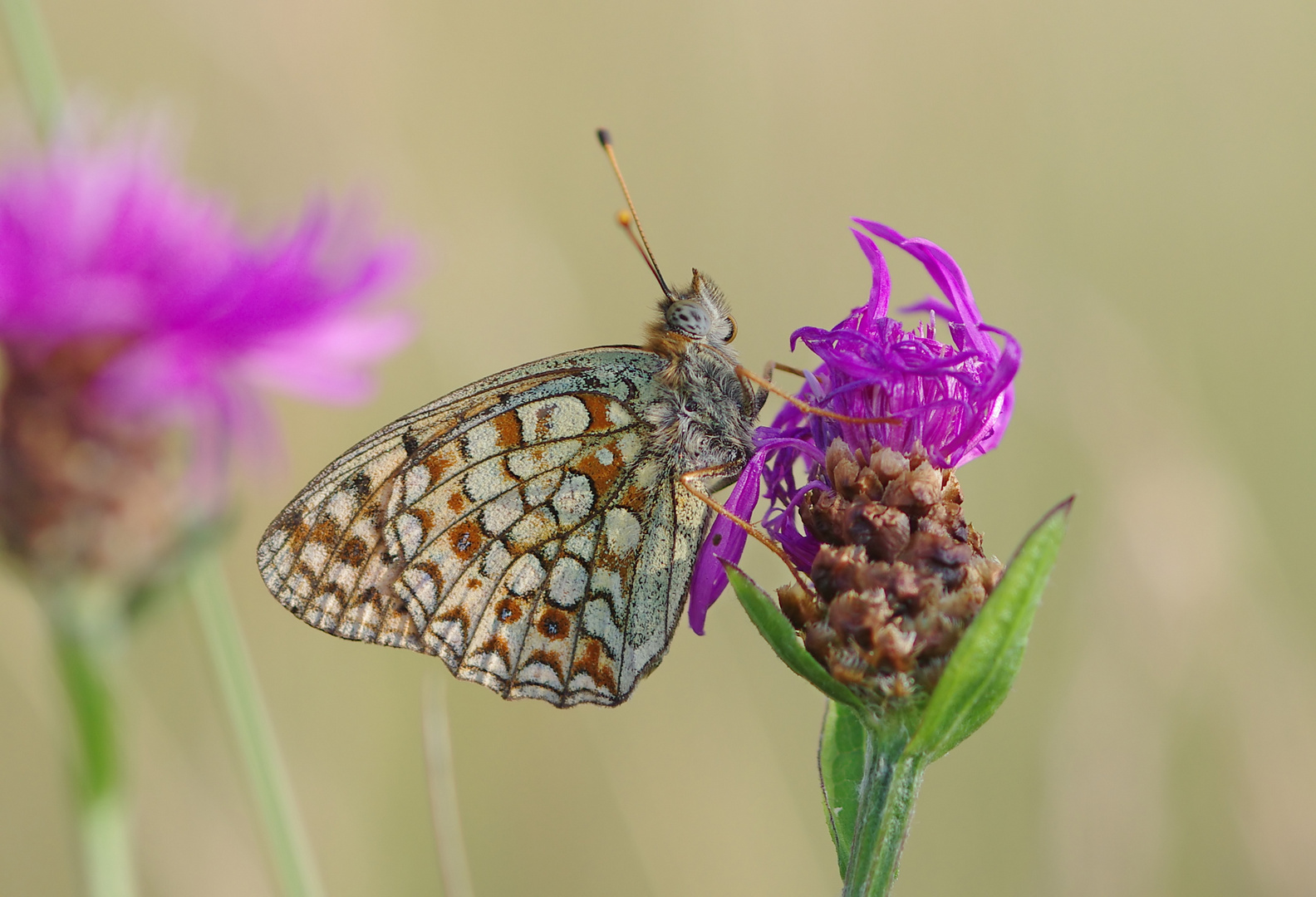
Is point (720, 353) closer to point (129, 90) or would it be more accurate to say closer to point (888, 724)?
point (888, 724)

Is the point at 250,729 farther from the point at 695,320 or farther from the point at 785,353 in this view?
the point at 785,353

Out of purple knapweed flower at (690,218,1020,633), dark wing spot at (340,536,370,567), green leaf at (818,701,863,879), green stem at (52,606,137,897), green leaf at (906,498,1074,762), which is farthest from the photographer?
dark wing spot at (340,536,370,567)

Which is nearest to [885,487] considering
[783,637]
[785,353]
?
[783,637]

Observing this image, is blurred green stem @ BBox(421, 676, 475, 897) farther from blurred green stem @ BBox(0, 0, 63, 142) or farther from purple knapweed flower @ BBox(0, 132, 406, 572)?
blurred green stem @ BBox(0, 0, 63, 142)

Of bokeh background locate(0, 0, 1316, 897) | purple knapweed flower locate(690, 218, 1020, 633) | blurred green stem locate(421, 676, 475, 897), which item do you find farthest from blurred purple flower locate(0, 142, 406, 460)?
purple knapweed flower locate(690, 218, 1020, 633)

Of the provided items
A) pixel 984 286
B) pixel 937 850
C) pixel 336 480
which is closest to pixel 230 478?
pixel 336 480
